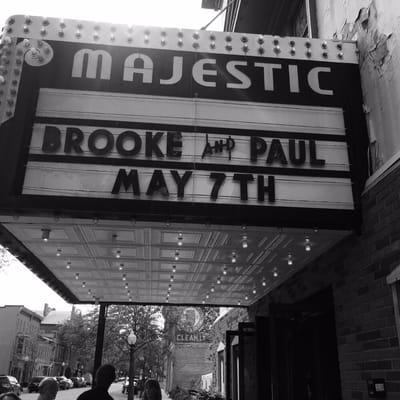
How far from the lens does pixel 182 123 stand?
6.66 m

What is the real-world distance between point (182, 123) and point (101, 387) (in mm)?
3618

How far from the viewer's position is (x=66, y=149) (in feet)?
20.7

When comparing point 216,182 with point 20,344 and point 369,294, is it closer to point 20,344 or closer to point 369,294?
point 369,294

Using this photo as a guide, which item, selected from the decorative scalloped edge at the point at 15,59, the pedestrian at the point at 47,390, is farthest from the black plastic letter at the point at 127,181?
the pedestrian at the point at 47,390

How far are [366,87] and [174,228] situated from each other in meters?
3.57

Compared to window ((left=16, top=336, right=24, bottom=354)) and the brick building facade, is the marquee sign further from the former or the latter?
window ((left=16, top=336, right=24, bottom=354))

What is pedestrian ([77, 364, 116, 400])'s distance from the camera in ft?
15.5

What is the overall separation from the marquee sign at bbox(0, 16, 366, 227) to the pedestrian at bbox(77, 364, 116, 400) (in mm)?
2010

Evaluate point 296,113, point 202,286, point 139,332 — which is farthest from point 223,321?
point 296,113

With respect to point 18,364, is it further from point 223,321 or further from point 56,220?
point 56,220

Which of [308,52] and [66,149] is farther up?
[308,52]

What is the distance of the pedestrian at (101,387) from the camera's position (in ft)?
15.5

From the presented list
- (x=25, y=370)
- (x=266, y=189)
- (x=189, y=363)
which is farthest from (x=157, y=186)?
(x=25, y=370)

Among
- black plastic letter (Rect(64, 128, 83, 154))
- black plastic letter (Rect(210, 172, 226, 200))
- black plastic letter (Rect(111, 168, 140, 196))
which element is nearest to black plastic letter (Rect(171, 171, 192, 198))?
black plastic letter (Rect(210, 172, 226, 200))
